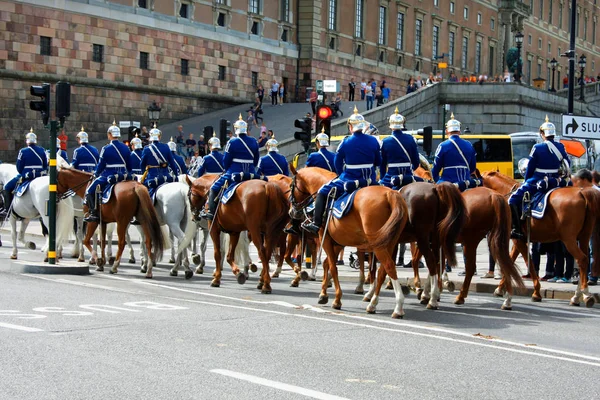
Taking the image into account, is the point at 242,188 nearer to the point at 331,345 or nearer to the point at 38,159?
the point at 331,345

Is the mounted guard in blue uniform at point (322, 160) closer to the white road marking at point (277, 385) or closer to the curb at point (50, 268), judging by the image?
the curb at point (50, 268)

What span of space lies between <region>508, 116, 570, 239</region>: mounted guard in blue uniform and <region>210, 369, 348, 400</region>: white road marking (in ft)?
23.9

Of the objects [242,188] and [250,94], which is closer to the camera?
[242,188]

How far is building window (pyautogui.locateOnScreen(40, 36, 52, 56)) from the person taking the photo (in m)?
46.8

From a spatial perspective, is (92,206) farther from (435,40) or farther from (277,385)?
(435,40)

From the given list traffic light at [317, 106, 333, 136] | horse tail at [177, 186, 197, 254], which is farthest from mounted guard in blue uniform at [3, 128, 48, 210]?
traffic light at [317, 106, 333, 136]

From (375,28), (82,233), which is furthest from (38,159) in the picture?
(375,28)

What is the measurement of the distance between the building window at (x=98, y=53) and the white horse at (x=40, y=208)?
2963 centimetres

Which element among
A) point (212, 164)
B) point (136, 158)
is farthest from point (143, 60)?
point (212, 164)

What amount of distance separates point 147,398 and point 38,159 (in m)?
14.4

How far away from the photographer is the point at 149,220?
17.2 metres

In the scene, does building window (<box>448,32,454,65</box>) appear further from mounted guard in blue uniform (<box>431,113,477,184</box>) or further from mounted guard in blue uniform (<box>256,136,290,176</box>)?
mounted guard in blue uniform (<box>431,113,477,184</box>)

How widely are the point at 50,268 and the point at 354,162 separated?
6104mm

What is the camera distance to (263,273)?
14.8 meters
